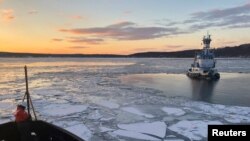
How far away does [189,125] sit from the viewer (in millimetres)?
11750

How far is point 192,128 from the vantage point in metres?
11.3

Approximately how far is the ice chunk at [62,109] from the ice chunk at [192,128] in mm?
5024

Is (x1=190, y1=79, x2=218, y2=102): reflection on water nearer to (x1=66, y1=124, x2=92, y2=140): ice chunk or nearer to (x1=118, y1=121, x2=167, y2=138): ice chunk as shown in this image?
(x1=118, y1=121, x2=167, y2=138): ice chunk

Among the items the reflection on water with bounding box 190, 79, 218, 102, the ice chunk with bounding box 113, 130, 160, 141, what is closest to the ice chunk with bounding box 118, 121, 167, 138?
the ice chunk with bounding box 113, 130, 160, 141

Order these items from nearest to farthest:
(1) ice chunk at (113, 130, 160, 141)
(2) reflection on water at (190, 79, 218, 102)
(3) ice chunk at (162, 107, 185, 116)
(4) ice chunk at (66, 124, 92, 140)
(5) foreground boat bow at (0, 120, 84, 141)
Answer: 1. (5) foreground boat bow at (0, 120, 84, 141)
2. (1) ice chunk at (113, 130, 160, 141)
3. (4) ice chunk at (66, 124, 92, 140)
4. (3) ice chunk at (162, 107, 185, 116)
5. (2) reflection on water at (190, 79, 218, 102)

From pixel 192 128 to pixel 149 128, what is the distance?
1.56m

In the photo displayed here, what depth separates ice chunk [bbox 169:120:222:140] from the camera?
1035cm

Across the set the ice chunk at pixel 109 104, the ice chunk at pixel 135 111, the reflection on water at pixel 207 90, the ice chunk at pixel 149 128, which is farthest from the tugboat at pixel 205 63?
the ice chunk at pixel 149 128

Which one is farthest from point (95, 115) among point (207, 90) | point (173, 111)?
point (207, 90)

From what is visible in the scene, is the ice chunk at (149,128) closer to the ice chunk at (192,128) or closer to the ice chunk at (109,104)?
the ice chunk at (192,128)

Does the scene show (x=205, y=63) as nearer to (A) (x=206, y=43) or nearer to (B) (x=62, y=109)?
(A) (x=206, y=43)

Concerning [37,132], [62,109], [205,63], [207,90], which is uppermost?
[205,63]

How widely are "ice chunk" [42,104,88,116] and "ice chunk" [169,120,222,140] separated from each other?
16.5 ft

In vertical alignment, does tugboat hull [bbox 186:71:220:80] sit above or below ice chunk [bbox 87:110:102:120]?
below
